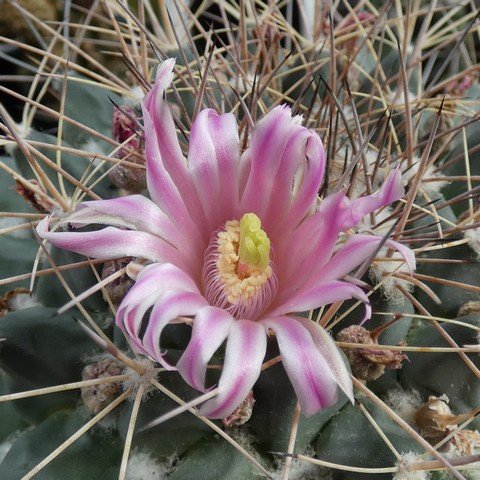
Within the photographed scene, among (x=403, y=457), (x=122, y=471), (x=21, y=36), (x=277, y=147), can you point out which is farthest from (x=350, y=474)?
(x=21, y=36)

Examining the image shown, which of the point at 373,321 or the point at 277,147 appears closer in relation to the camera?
the point at 277,147

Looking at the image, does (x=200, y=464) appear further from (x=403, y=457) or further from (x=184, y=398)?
(x=403, y=457)

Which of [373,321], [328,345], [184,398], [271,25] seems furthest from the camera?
[271,25]

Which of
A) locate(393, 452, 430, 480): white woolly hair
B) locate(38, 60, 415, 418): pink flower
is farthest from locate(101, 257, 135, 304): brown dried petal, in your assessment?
locate(393, 452, 430, 480): white woolly hair

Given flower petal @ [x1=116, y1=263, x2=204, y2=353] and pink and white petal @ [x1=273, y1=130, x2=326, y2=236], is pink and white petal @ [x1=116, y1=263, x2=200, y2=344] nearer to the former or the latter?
flower petal @ [x1=116, y1=263, x2=204, y2=353]

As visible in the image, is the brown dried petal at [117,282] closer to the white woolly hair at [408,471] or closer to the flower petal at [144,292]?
the flower petal at [144,292]

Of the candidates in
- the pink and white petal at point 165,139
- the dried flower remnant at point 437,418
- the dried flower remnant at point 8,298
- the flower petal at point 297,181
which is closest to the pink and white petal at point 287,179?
the flower petal at point 297,181

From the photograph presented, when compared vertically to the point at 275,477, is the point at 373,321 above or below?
above
